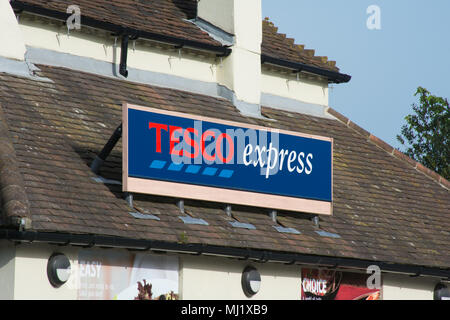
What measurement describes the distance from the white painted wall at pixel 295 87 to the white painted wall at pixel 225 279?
20.3ft

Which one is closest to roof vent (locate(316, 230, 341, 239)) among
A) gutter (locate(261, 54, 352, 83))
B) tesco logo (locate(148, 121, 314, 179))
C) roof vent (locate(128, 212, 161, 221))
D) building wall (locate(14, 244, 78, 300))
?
tesco logo (locate(148, 121, 314, 179))

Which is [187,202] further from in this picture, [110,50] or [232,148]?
[110,50]

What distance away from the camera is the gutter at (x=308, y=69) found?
22.6 m

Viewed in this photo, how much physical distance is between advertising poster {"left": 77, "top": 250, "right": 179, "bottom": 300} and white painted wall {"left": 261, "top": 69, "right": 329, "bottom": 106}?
303 inches

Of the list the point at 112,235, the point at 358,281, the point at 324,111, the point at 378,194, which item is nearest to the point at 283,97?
the point at 324,111

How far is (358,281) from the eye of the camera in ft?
63.4

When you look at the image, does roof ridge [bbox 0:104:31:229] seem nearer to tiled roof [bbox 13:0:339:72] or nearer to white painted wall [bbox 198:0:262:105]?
tiled roof [bbox 13:0:339:72]

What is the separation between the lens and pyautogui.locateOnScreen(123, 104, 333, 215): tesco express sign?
16219mm

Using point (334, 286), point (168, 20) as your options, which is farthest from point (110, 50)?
point (334, 286)

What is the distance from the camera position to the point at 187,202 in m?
17.1

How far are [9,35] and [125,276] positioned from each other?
521 centimetres

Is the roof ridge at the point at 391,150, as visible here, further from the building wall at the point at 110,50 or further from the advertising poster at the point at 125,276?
the advertising poster at the point at 125,276

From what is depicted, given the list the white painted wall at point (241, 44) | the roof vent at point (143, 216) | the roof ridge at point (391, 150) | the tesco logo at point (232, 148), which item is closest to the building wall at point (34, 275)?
the roof vent at point (143, 216)

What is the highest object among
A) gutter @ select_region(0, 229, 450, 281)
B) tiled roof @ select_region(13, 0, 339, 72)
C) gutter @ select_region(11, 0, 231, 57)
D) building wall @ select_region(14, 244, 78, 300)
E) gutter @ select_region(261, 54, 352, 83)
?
tiled roof @ select_region(13, 0, 339, 72)
